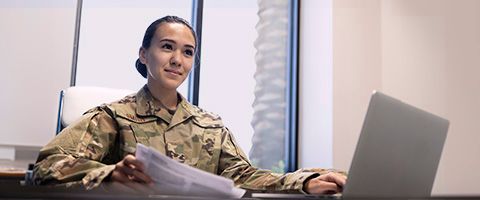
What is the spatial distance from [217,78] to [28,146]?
3.98 feet

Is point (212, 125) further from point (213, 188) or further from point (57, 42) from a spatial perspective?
point (57, 42)

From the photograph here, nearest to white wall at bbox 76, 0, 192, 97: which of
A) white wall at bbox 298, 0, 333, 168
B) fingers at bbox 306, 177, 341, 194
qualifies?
white wall at bbox 298, 0, 333, 168

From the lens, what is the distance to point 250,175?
1.38 metres

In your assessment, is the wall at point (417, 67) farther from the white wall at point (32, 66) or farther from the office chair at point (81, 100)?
the white wall at point (32, 66)

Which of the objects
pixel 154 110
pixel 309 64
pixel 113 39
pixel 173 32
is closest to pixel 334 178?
pixel 154 110

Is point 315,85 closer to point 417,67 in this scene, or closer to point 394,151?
point 417,67

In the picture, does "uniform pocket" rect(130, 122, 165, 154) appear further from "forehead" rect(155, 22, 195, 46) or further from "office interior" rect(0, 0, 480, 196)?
"office interior" rect(0, 0, 480, 196)

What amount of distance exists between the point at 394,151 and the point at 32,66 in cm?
214

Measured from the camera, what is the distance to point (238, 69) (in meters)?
3.18

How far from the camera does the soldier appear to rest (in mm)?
1130

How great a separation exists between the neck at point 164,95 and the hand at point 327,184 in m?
0.56

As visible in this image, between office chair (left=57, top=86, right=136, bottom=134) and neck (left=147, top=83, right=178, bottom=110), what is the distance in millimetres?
259

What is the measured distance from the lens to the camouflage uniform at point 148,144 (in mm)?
1090

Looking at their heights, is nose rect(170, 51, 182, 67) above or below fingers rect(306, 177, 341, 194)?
above
